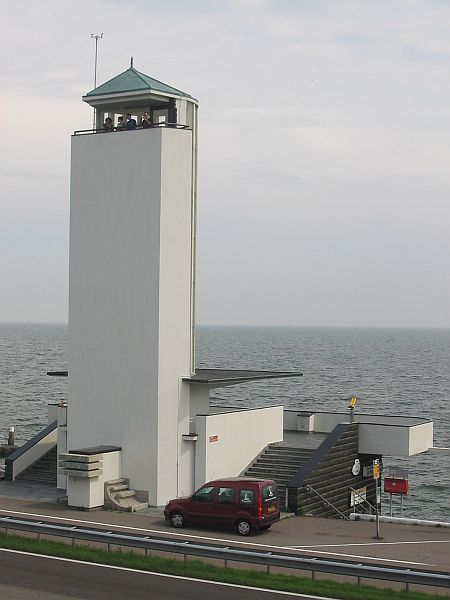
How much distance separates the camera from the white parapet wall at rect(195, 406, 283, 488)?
30625mm

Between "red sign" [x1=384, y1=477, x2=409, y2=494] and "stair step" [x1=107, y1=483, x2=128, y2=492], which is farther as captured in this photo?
"red sign" [x1=384, y1=477, x2=409, y2=494]

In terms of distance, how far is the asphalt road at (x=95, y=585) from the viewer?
747 inches

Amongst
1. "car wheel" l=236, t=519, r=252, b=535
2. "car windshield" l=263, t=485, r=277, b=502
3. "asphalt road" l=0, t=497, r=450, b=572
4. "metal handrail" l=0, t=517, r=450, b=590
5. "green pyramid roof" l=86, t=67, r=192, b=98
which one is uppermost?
"green pyramid roof" l=86, t=67, r=192, b=98

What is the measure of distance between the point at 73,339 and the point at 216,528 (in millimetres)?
8329

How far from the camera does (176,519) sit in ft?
87.5

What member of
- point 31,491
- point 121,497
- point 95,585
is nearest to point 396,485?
point 121,497

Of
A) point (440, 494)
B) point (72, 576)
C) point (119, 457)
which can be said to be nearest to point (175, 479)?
point (119, 457)

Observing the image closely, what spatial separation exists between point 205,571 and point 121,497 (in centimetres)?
885

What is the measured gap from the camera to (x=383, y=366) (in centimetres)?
13988

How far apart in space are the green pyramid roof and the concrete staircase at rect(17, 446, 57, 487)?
A: 12332 mm

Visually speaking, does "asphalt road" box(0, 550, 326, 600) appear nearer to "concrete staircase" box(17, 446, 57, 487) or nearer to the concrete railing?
"concrete staircase" box(17, 446, 57, 487)

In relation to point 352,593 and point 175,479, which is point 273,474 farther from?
point 352,593

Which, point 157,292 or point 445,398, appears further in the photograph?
point 445,398

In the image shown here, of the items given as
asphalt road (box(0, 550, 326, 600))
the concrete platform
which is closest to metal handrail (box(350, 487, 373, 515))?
the concrete platform
